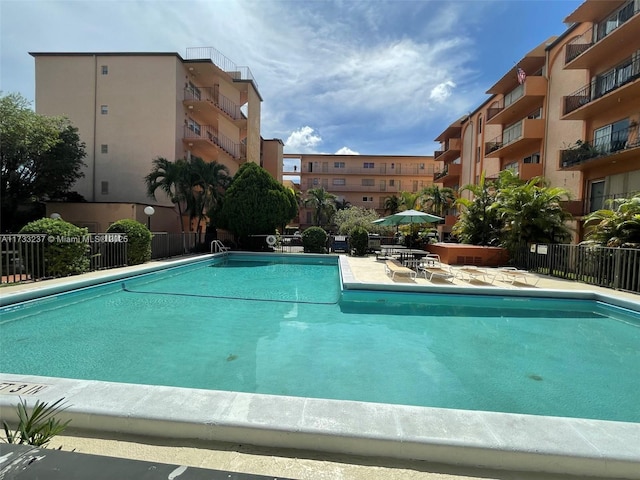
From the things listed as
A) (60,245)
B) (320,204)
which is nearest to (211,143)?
(60,245)

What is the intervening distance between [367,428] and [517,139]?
23509 millimetres

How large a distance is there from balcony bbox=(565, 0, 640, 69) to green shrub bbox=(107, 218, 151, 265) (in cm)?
Result: 2165

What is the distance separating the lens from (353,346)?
19.5 ft

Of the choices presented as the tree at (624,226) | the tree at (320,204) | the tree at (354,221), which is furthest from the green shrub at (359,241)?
the tree at (320,204)

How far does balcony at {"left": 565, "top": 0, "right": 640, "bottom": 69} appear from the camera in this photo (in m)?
14.2

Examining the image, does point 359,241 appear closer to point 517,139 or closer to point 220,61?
point 517,139

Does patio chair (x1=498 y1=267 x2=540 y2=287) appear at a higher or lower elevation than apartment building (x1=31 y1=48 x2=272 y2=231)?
lower

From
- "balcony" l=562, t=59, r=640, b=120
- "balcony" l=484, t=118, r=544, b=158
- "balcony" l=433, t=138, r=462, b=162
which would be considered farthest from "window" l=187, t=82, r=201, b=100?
"balcony" l=433, t=138, r=462, b=162

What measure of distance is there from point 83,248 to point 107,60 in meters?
18.4

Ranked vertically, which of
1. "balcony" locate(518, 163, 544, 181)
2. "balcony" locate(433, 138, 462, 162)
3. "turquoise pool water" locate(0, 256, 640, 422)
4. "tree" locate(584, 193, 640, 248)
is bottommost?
"turquoise pool water" locate(0, 256, 640, 422)

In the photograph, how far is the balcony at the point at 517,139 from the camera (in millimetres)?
20391

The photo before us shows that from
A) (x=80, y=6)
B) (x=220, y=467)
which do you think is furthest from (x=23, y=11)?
(x=220, y=467)

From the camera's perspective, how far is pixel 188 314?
7.74 meters

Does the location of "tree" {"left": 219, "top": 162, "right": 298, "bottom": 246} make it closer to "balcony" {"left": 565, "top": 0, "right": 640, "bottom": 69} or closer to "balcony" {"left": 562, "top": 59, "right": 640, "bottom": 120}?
"balcony" {"left": 562, "top": 59, "right": 640, "bottom": 120}
